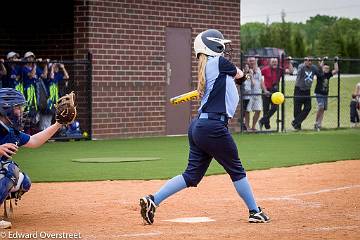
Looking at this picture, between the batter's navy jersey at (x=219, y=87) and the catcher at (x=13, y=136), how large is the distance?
1462 mm

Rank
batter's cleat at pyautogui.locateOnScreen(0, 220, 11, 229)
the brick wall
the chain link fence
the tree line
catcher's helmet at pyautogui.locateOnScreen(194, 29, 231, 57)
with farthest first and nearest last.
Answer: the tree line < the chain link fence < the brick wall < catcher's helmet at pyautogui.locateOnScreen(194, 29, 231, 57) < batter's cleat at pyautogui.locateOnScreen(0, 220, 11, 229)

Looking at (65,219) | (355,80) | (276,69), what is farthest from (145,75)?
(355,80)

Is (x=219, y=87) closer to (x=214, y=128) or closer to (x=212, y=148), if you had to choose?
(x=214, y=128)

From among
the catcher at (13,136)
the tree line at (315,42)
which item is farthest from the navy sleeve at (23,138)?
the tree line at (315,42)

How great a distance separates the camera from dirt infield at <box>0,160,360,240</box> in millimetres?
8805

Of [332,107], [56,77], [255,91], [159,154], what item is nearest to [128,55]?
[56,77]

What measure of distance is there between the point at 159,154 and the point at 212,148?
9.20 metres

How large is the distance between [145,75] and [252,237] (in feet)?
53.3

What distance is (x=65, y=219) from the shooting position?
32.2 feet

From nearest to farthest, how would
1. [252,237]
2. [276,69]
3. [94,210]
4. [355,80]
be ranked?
[252,237] < [94,210] < [276,69] < [355,80]

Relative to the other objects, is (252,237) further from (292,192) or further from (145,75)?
(145,75)

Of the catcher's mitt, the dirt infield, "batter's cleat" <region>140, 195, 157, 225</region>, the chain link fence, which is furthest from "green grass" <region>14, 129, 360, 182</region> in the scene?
"batter's cleat" <region>140, 195, 157, 225</region>

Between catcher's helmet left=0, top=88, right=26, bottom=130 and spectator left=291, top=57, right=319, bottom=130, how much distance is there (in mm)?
18684

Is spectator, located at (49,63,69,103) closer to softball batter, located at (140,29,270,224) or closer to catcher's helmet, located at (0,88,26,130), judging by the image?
catcher's helmet, located at (0,88,26,130)
